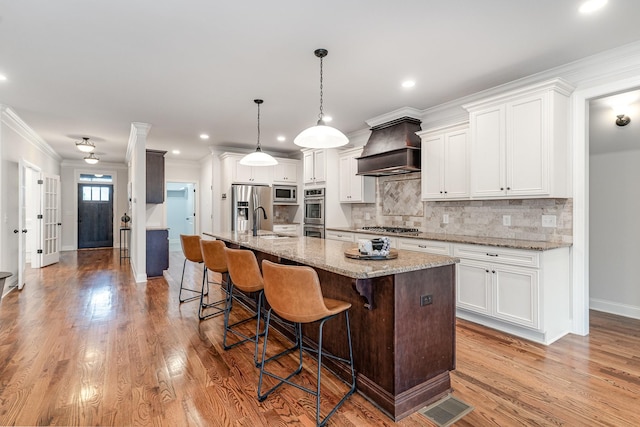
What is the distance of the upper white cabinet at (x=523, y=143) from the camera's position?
9.64ft

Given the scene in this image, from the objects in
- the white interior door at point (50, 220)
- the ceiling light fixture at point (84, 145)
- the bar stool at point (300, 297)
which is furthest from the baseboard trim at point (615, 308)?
the white interior door at point (50, 220)

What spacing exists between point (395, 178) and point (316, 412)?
375 cm

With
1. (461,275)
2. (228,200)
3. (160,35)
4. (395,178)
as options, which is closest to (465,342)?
(461,275)

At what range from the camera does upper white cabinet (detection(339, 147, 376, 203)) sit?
207 inches

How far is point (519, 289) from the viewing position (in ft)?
9.47

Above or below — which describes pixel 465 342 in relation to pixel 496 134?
below

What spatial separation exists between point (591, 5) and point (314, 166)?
4313 millimetres

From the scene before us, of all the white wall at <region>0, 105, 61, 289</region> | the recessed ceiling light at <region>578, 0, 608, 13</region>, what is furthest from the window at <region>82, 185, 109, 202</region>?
the recessed ceiling light at <region>578, 0, 608, 13</region>

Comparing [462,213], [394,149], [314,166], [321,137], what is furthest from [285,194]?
[321,137]

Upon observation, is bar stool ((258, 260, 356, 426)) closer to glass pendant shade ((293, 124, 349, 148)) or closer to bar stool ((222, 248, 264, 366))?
bar stool ((222, 248, 264, 366))

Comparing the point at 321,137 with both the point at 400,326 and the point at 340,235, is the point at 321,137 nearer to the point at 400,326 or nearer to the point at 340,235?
the point at 400,326

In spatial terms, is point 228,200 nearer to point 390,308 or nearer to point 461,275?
point 461,275

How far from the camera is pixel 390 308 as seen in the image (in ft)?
6.17

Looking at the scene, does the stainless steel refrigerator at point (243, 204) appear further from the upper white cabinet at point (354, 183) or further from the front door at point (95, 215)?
the front door at point (95, 215)
